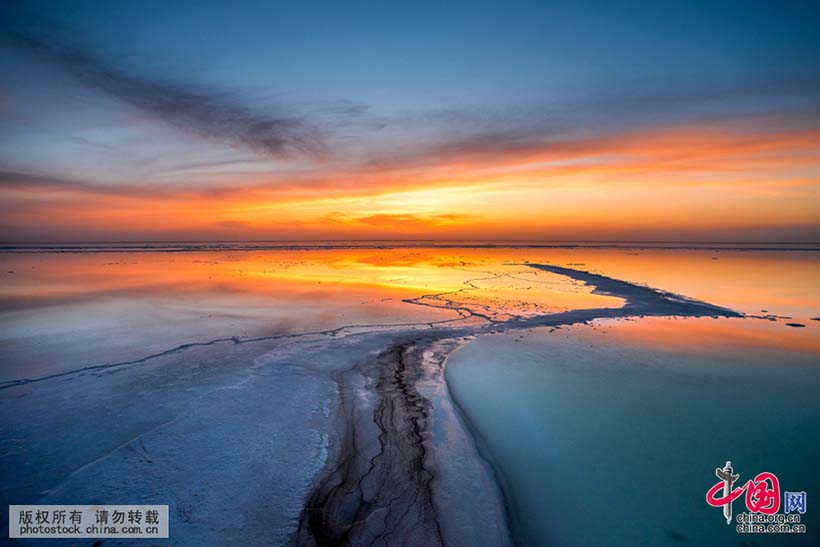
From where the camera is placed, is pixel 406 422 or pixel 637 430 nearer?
pixel 637 430

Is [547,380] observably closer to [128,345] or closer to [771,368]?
[771,368]

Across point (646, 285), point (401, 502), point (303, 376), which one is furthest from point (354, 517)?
point (646, 285)

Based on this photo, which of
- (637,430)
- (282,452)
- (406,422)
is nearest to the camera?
(282,452)

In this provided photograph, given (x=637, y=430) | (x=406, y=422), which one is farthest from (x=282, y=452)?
(x=637, y=430)

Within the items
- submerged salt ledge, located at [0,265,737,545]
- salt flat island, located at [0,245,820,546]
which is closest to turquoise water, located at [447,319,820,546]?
salt flat island, located at [0,245,820,546]

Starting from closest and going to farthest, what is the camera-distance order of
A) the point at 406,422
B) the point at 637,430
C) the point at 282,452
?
1. the point at 282,452
2. the point at 637,430
3. the point at 406,422

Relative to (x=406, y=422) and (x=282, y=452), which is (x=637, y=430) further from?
(x=282, y=452)

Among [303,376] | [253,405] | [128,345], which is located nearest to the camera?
[253,405]
